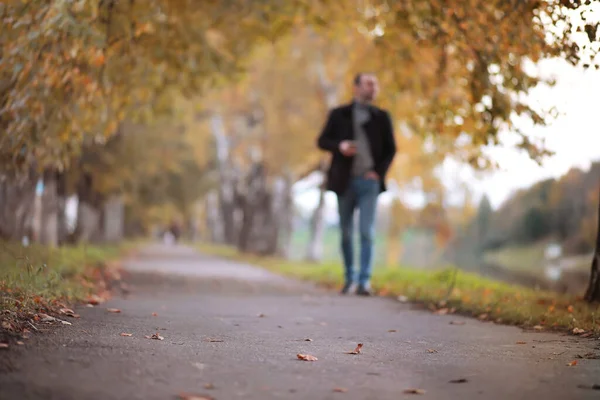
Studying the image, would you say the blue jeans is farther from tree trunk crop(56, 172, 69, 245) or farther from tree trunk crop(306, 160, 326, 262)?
tree trunk crop(306, 160, 326, 262)

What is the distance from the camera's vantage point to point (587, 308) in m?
7.08

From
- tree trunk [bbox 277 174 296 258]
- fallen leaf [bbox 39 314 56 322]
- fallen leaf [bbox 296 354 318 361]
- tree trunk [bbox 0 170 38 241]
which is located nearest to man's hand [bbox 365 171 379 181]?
fallen leaf [bbox 39 314 56 322]

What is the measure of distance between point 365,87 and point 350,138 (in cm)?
62

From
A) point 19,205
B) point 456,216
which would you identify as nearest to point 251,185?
point 456,216

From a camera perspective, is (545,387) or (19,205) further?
(19,205)

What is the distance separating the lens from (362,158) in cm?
956

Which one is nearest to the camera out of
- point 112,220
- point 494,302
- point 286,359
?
point 286,359

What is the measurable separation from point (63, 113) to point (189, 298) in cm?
244

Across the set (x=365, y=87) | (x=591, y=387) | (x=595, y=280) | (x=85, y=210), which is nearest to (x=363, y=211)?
(x=365, y=87)

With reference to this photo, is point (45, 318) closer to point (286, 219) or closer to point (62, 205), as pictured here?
point (62, 205)

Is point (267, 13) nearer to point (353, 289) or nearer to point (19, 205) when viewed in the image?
point (353, 289)

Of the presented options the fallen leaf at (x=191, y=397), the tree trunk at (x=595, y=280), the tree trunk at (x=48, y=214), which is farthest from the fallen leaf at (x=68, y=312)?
the tree trunk at (x=48, y=214)

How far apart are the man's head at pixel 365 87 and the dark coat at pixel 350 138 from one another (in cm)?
15

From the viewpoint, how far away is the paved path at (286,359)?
3.52 m
